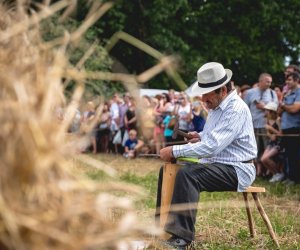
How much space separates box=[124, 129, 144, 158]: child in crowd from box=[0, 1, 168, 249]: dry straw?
1321cm

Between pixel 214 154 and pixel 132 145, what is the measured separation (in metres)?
10.8

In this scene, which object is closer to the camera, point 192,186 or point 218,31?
point 192,186

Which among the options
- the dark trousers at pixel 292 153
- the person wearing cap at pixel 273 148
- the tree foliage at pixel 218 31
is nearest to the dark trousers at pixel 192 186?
the dark trousers at pixel 292 153

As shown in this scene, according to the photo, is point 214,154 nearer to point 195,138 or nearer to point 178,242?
point 195,138

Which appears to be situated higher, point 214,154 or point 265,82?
point 265,82

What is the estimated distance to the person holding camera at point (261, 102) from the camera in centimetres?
1105

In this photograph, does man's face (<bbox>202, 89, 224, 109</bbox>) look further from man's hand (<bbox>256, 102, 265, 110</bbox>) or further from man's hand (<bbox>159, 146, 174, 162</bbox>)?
man's hand (<bbox>256, 102, 265, 110</bbox>)

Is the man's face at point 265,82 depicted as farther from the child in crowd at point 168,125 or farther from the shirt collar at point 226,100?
the shirt collar at point 226,100

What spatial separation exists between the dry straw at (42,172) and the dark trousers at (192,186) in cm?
287

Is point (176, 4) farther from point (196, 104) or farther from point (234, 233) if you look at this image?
point (234, 233)

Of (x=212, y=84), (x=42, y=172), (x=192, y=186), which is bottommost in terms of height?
(x=192, y=186)

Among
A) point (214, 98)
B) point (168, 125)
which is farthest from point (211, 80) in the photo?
point (168, 125)

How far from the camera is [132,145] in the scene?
53.4 feet

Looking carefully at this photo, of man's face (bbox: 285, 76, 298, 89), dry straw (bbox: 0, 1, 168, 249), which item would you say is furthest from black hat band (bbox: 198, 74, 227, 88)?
man's face (bbox: 285, 76, 298, 89)
